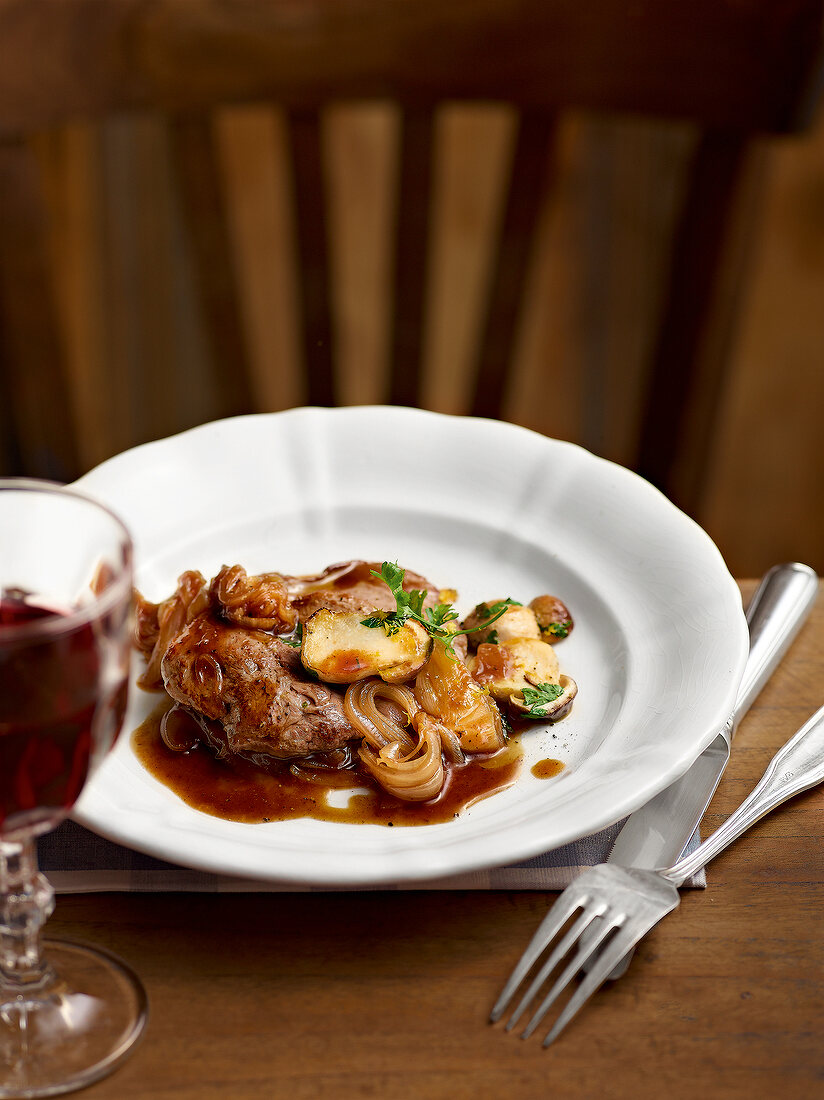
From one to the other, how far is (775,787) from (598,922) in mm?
420

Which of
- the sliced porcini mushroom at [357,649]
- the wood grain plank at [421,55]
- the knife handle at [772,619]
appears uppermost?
the wood grain plank at [421,55]

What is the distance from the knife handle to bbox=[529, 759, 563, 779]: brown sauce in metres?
0.32

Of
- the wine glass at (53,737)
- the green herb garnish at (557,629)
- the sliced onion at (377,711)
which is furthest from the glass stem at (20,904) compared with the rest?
the green herb garnish at (557,629)

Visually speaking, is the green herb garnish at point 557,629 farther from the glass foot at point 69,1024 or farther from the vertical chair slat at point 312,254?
the vertical chair slat at point 312,254

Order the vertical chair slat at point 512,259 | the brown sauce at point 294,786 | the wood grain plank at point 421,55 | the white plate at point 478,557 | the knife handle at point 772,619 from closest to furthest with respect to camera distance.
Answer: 1. the white plate at point 478,557
2. the brown sauce at point 294,786
3. the knife handle at point 772,619
4. the wood grain plank at point 421,55
5. the vertical chair slat at point 512,259

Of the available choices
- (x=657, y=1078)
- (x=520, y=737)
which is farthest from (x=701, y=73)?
(x=657, y=1078)

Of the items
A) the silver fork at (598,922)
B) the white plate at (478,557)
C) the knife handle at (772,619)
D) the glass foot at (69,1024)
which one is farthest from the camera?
the knife handle at (772,619)

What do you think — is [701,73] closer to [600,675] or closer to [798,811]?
[600,675]

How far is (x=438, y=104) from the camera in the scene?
9.34 feet

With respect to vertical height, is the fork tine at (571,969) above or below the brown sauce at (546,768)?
above

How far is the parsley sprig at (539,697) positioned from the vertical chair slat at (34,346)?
6.40 ft

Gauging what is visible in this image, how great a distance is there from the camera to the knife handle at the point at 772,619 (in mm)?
1872

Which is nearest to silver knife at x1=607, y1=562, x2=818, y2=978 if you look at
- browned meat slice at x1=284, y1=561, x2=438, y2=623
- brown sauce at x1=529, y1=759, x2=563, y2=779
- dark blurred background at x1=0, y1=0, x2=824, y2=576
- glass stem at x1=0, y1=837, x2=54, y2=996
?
brown sauce at x1=529, y1=759, x2=563, y2=779

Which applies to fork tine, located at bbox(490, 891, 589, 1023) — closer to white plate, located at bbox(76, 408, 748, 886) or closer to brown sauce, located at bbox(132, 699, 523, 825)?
white plate, located at bbox(76, 408, 748, 886)
